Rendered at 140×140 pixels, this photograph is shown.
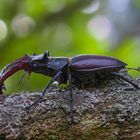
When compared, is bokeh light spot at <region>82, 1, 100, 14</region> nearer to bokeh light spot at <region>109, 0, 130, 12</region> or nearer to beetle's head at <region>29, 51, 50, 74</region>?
bokeh light spot at <region>109, 0, 130, 12</region>

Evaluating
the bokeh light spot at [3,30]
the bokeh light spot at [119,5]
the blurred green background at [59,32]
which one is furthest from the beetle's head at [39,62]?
the bokeh light spot at [119,5]

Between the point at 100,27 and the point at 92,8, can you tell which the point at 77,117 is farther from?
the point at 100,27

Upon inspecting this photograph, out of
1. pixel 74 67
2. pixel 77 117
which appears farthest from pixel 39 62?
pixel 77 117

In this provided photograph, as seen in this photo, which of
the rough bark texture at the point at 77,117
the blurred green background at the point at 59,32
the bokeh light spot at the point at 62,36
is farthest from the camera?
the bokeh light spot at the point at 62,36

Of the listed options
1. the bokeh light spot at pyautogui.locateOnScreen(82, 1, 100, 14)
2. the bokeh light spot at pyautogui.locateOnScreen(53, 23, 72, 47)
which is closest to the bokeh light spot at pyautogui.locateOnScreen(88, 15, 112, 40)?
the bokeh light spot at pyautogui.locateOnScreen(82, 1, 100, 14)

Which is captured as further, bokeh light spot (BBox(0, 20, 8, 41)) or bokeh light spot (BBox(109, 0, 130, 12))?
bokeh light spot (BBox(109, 0, 130, 12))

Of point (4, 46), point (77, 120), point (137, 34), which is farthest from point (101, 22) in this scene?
point (77, 120)

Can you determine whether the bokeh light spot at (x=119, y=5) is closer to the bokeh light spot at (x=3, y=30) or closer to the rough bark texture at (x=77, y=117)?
the bokeh light spot at (x=3, y=30)

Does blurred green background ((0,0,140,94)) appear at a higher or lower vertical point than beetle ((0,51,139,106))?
higher
